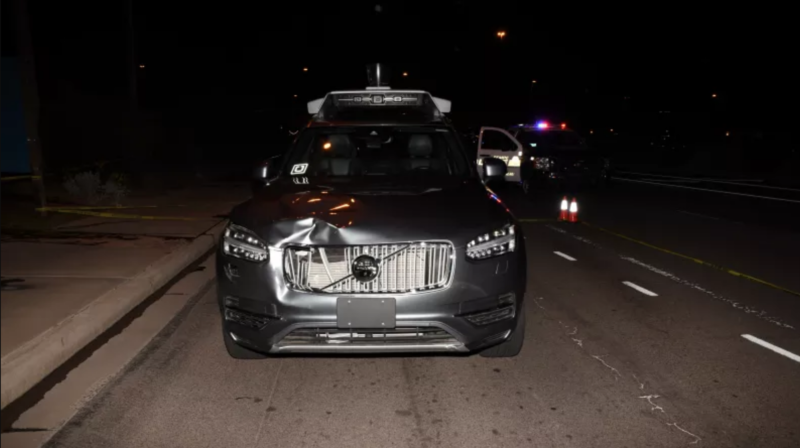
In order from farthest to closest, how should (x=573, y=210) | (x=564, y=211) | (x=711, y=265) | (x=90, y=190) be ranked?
(x=90, y=190)
(x=564, y=211)
(x=573, y=210)
(x=711, y=265)

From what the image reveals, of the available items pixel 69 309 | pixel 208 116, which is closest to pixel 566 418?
pixel 69 309

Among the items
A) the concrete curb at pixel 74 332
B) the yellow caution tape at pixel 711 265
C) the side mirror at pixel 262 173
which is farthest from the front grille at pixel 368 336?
the yellow caution tape at pixel 711 265

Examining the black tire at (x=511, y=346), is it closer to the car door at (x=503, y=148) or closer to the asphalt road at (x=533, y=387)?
the asphalt road at (x=533, y=387)

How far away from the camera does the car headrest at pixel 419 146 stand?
681 cm

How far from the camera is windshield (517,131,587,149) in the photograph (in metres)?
20.1

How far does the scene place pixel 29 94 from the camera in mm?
11000

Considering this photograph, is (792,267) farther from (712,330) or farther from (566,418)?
(566,418)

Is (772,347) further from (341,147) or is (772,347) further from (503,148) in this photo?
(503,148)

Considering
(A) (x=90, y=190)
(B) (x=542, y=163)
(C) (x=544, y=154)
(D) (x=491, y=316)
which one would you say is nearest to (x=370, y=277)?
(D) (x=491, y=316)

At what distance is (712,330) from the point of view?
261 inches

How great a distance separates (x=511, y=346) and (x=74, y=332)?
3362 mm

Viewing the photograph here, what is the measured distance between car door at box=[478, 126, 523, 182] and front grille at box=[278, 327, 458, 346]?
14.0m

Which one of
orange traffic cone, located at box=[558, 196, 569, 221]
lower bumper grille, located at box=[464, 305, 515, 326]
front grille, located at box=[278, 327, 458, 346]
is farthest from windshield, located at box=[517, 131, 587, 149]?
front grille, located at box=[278, 327, 458, 346]

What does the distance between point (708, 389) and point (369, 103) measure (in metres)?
4.56
